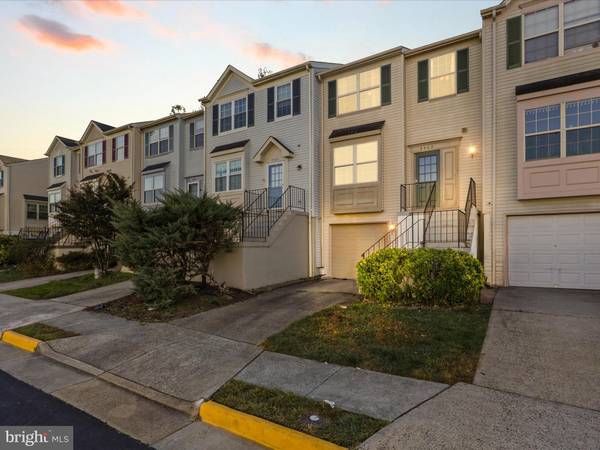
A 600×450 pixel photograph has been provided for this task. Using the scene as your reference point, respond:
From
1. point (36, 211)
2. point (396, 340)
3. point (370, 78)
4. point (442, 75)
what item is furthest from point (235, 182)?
Answer: point (36, 211)

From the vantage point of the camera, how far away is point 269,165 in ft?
53.4

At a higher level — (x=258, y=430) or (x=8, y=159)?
(x=8, y=159)

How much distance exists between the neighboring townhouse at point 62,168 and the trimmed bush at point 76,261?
391 inches

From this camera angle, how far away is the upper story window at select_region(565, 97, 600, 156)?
9.80 metres

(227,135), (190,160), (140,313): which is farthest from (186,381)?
(190,160)

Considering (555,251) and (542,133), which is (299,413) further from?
(542,133)

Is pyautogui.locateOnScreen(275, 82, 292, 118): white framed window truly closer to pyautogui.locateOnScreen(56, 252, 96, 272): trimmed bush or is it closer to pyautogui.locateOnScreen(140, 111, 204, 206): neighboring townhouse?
pyautogui.locateOnScreen(140, 111, 204, 206): neighboring townhouse

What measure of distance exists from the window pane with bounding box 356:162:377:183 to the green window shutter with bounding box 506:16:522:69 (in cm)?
511

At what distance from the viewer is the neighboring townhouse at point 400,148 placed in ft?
39.4

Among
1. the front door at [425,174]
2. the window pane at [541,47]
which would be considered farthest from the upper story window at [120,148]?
the window pane at [541,47]

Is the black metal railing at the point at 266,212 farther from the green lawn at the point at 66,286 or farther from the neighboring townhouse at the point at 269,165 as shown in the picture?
the green lawn at the point at 66,286

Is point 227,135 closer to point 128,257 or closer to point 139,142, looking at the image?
point 139,142

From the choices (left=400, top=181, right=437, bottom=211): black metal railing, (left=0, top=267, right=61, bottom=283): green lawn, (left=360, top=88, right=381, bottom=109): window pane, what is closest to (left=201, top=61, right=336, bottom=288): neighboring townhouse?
(left=360, top=88, right=381, bottom=109): window pane

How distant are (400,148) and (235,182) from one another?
25.6ft
